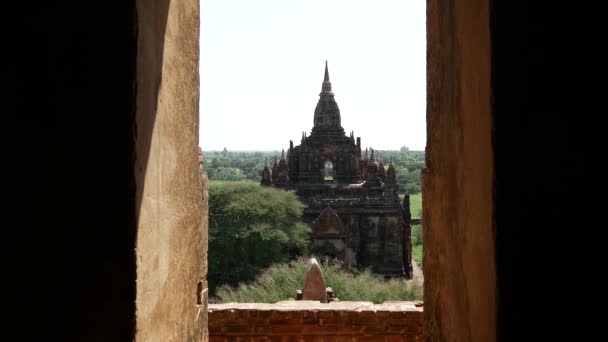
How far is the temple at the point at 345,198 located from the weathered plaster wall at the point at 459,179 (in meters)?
21.2

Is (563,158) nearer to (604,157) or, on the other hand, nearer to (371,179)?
(604,157)

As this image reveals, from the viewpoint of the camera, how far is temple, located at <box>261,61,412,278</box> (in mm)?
23938

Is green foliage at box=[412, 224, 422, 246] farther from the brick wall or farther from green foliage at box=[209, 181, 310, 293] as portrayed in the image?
the brick wall

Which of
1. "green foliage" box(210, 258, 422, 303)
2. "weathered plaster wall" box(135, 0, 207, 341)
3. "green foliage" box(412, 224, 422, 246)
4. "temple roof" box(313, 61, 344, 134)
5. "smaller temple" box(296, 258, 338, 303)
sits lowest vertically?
"green foliage" box(412, 224, 422, 246)

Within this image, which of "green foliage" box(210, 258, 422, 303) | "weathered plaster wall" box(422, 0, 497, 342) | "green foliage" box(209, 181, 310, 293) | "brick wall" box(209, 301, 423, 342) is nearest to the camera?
"weathered plaster wall" box(422, 0, 497, 342)

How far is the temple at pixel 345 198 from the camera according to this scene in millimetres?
23938

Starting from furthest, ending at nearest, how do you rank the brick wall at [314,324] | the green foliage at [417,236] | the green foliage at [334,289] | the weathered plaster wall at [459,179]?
the green foliage at [417,236] < the green foliage at [334,289] < the brick wall at [314,324] < the weathered plaster wall at [459,179]

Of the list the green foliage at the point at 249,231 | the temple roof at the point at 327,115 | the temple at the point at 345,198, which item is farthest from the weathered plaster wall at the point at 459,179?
the temple roof at the point at 327,115

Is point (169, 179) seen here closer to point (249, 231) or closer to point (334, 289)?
point (334, 289)

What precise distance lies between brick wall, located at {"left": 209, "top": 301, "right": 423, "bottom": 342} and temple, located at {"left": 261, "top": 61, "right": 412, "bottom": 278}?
18.5 m

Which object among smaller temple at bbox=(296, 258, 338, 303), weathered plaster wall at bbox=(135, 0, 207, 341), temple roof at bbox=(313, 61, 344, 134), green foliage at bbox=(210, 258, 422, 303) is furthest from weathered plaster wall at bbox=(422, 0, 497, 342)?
temple roof at bbox=(313, 61, 344, 134)

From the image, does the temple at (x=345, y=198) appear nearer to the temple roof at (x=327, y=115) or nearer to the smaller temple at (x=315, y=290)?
the temple roof at (x=327, y=115)

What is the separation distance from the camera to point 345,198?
1120 inches

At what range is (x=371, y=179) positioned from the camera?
29.3 m
